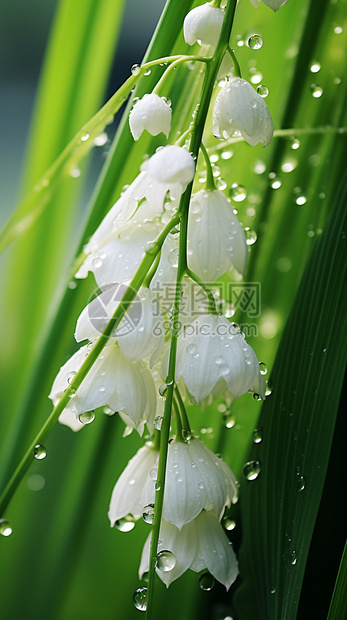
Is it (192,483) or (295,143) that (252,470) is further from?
(295,143)

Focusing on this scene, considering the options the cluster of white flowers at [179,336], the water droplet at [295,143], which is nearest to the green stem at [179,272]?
the cluster of white flowers at [179,336]

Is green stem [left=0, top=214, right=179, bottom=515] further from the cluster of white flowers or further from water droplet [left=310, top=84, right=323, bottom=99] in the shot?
water droplet [left=310, top=84, right=323, bottom=99]

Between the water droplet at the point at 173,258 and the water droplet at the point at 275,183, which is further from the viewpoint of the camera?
the water droplet at the point at 275,183

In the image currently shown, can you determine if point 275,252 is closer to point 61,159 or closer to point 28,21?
point 61,159

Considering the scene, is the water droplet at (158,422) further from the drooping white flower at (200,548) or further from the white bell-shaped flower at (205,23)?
the white bell-shaped flower at (205,23)

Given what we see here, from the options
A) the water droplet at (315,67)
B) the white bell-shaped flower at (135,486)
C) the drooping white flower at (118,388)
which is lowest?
the white bell-shaped flower at (135,486)

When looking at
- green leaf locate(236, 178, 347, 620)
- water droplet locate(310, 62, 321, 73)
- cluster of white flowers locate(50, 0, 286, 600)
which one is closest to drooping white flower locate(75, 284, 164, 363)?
cluster of white flowers locate(50, 0, 286, 600)

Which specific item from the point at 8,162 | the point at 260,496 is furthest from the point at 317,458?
the point at 8,162
